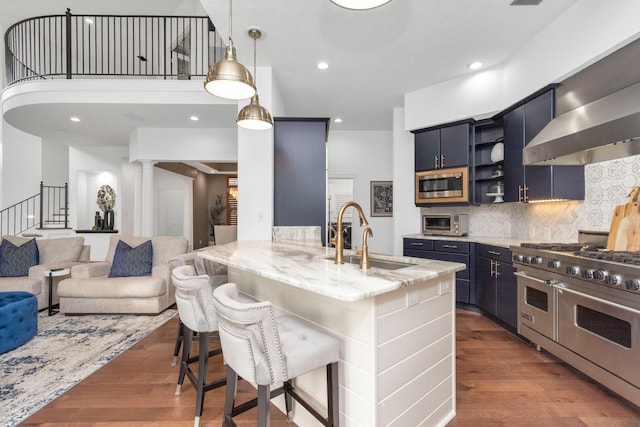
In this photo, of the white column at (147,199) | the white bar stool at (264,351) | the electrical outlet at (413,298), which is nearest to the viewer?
the white bar stool at (264,351)

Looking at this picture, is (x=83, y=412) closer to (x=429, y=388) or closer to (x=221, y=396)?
(x=221, y=396)

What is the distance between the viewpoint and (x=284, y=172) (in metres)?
3.70

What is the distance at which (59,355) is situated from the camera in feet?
8.46

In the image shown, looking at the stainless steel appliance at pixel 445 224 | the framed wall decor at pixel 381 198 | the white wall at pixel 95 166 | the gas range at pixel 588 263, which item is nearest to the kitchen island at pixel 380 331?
the gas range at pixel 588 263

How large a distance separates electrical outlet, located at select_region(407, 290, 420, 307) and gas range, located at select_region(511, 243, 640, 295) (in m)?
1.38

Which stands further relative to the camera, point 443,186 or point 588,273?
point 443,186

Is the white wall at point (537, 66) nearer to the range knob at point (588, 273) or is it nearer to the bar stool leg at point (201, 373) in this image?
the range knob at point (588, 273)

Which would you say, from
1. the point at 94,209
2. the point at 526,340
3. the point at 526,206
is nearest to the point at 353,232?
the point at 526,206

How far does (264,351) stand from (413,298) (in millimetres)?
766

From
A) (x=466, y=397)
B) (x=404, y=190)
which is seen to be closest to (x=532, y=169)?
(x=404, y=190)

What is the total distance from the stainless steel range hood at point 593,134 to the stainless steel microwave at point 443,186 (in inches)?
38.8

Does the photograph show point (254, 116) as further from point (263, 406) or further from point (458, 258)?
point (458, 258)

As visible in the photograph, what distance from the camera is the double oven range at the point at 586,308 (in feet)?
5.91

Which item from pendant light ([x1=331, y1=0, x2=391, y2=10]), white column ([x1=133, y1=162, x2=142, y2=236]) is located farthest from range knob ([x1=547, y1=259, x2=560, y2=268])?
white column ([x1=133, y1=162, x2=142, y2=236])
